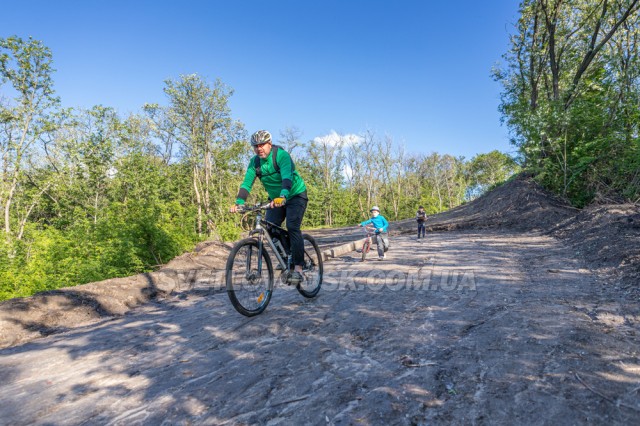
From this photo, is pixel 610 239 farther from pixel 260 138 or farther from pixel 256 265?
pixel 260 138

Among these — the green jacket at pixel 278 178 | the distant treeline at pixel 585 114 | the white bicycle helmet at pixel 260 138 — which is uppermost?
the distant treeline at pixel 585 114

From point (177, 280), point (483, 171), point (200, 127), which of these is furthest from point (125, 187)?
point (483, 171)

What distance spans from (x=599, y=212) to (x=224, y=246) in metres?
12.5

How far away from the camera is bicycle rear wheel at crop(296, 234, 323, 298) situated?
16.4 feet

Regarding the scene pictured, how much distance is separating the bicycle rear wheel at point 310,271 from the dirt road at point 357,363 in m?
0.23

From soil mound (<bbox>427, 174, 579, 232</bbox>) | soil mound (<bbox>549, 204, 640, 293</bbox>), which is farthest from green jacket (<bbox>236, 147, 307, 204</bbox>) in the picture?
soil mound (<bbox>427, 174, 579, 232</bbox>)

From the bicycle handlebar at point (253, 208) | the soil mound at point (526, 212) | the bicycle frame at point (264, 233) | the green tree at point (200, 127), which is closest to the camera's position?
the bicycle handlebar at point (253, 208)

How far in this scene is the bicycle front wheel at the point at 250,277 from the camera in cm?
412

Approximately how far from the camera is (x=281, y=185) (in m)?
4.77

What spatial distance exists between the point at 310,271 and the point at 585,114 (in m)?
15.9

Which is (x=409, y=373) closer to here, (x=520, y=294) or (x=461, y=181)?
(x=520, y=294)

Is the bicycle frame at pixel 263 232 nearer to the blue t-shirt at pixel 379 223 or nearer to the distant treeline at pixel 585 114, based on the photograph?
the blue t-shirt at pixel 379 223

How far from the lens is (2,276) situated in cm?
899

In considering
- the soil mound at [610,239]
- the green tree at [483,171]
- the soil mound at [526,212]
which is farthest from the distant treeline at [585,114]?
the green tree at [483,171]
